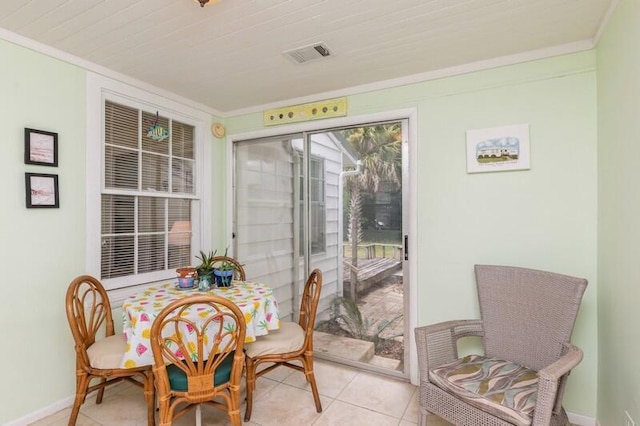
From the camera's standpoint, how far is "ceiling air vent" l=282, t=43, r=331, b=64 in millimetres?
2180

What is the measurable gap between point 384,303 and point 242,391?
52.3 inches

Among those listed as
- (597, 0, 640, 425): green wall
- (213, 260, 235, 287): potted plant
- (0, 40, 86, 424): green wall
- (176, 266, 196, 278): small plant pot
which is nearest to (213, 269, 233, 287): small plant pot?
(213, 260, 235, 287): potted plant

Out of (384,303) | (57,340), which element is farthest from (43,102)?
(384,303)

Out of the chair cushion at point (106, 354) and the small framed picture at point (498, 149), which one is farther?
the small framed picture at point (498, 149)

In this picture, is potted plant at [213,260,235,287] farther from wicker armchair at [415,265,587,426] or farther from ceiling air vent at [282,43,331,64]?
ceiling air vent at [282,43,331,64]

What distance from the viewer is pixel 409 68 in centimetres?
249

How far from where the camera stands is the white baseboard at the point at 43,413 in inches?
81.2

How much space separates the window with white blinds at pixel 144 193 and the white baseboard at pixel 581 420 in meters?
3.27

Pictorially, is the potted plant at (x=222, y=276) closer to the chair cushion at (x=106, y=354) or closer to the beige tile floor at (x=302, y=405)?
the chair cushion at (x=106, y=354)

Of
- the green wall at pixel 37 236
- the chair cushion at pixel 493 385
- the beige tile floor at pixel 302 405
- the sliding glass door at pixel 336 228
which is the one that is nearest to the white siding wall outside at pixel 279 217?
the sliding glass door at pixel 336 228

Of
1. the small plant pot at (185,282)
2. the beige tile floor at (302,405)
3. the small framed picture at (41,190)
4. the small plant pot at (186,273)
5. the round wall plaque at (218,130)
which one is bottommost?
the beige tile floor at (302,405)

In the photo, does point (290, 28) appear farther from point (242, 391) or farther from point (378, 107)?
point (242, 391)

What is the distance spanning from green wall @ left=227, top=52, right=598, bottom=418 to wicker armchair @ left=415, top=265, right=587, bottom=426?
312 millimetres

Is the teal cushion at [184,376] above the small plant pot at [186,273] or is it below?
below
